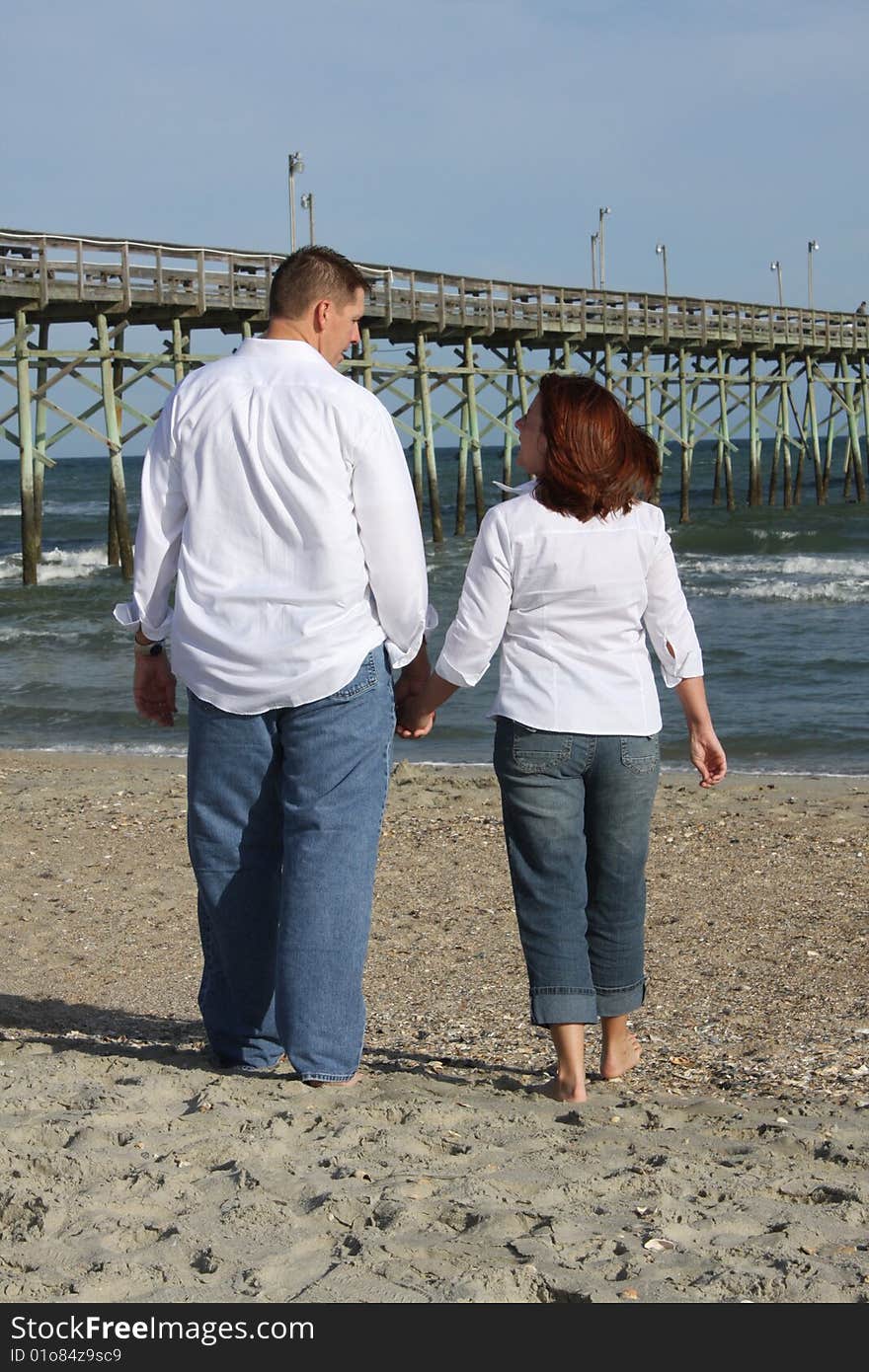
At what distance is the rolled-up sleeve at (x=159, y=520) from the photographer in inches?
126

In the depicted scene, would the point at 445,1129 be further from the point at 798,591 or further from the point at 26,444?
the point at 798,591

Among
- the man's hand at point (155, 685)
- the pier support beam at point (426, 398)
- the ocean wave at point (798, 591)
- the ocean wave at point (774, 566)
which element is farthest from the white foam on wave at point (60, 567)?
the man's hand at point (155, 685)

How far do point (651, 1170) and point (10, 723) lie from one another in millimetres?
10111

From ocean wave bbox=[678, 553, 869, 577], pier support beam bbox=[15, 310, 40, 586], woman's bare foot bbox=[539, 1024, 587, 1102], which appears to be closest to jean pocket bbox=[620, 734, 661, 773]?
woman's bare foot bbox=[539, 1024, 587, 1102]

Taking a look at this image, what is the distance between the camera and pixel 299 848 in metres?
3.24

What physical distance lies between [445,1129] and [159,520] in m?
1.38

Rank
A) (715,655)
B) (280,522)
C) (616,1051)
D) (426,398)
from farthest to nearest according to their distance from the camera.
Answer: (426,398)
(715,655)
(616,1051)
(280,522)

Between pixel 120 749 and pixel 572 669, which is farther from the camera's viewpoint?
pixel 120 749

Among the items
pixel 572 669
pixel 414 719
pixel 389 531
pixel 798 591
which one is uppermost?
pixel 389 531

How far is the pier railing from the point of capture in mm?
18578

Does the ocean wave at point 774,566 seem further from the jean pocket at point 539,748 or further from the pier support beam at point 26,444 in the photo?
the jean pocket at point 539,748

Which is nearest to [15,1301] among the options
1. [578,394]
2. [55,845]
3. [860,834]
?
[578,394]

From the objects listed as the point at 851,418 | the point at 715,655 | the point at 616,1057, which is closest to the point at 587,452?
the point at 616,1057

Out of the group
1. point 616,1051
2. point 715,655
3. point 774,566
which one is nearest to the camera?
point 616,1051
